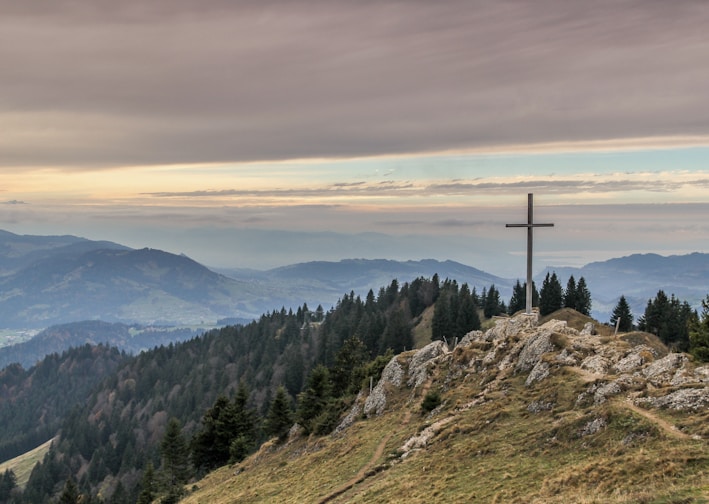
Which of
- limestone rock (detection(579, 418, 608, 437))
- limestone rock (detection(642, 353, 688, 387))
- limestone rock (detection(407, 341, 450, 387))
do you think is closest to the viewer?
limestone rock (detection(579, 418, 608, 437))

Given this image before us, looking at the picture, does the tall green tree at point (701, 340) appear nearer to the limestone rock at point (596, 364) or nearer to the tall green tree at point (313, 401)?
the limestone rock at point (596, 364)

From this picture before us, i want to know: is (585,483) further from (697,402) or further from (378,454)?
(378,454)

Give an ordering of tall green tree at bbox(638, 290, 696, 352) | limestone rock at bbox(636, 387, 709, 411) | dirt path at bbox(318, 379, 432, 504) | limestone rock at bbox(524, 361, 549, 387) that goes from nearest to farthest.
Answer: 1. limestone rock at bbox(636, 387, 709, 411)
2. dirt path at bbox(318, 379, 432, 504)
3. limestone rock at bbox(524, 361, 549, 387)
4. tall green tree at bbox(638, 290, 696, 352)

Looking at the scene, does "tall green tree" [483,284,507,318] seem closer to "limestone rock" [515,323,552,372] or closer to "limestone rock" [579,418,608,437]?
"limestone rock" [515,323,552,372]

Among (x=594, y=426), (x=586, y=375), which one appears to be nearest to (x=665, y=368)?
(x=586, y=375)

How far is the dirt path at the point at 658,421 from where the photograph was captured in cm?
2938

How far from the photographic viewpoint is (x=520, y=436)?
122 feet

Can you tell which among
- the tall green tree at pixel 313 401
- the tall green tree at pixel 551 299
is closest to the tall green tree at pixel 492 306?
the tall green tree at pixel 551 299

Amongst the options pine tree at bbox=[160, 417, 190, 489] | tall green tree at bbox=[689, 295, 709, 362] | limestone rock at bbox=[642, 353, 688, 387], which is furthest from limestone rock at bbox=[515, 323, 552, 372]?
pine tree at bbox=[160, 417, 190, 489]

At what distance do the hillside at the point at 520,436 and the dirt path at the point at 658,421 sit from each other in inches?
3.8

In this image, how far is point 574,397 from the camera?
3966 cm

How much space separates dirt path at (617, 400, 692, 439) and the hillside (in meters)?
0.10

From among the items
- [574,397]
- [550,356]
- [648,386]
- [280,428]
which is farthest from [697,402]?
[280,428]

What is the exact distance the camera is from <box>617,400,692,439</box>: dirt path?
2938 centimetres
